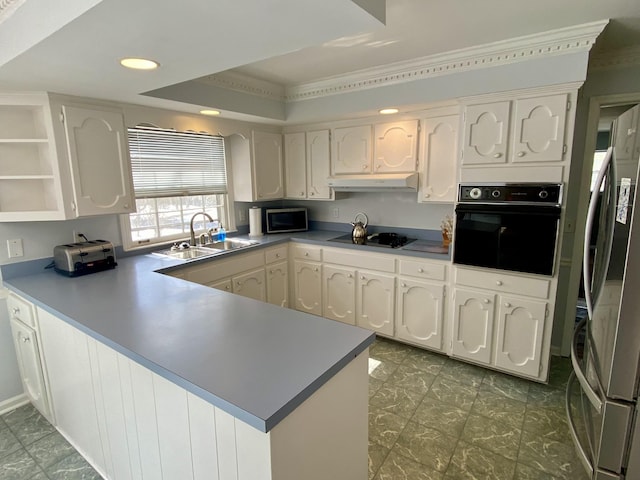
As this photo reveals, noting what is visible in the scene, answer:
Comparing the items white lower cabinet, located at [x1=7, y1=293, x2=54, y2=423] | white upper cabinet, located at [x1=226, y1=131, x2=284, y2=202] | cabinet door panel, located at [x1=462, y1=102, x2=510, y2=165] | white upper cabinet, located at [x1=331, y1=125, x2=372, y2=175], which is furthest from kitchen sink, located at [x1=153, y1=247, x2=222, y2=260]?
cabinet door panel, located at [x1=462, y1=102, x2=510, y2=165]

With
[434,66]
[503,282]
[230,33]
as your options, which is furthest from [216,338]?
[434,66]

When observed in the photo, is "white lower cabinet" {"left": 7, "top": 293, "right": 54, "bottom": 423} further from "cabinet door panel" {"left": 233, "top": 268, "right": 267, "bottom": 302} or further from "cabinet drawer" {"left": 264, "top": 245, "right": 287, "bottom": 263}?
"cabinet drawer" {"left": 264, "top": 245, "right": 287, "bottom": 263}

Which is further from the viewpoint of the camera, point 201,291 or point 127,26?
point 201,291

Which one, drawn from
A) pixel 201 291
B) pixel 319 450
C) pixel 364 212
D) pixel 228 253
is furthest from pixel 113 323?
pixel 364 212

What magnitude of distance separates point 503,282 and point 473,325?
42cm

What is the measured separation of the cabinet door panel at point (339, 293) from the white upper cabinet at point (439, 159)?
103cm

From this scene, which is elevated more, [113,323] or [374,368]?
[113,323]

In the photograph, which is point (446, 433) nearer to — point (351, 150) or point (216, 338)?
point (216, 338)

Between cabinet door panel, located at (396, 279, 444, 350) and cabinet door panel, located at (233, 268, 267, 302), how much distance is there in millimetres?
1302

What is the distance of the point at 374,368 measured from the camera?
280cm

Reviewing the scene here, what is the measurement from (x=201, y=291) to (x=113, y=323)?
49 centimetres

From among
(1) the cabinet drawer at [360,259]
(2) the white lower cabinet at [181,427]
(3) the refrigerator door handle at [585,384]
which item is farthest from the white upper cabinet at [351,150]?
(2) the white lower cabinet at [181,427]

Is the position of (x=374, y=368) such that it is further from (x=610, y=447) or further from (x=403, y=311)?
(x=610, y=447)

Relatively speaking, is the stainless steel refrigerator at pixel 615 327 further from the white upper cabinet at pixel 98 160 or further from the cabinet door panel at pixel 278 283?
the white upper cabinet at pixel 98 160
